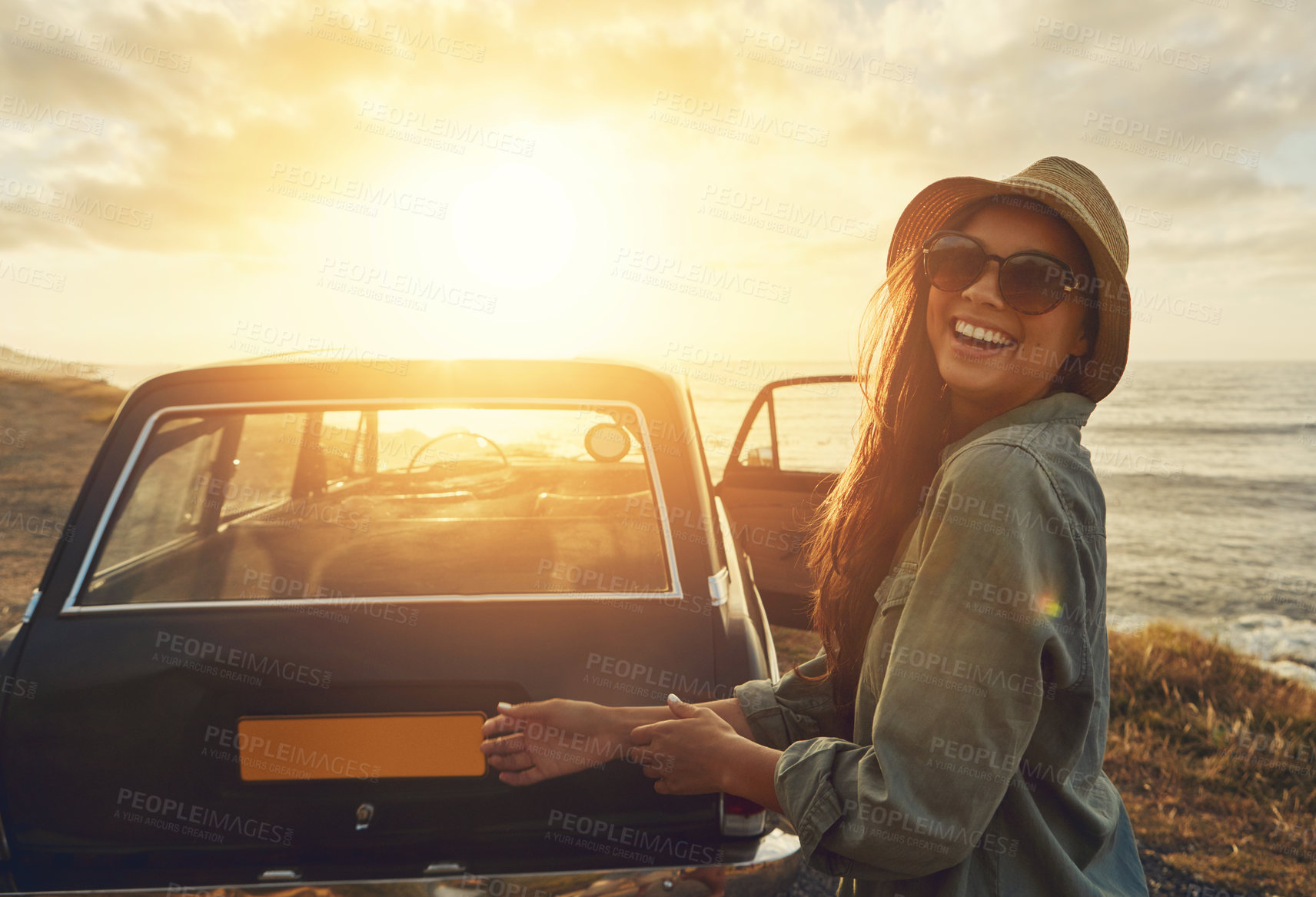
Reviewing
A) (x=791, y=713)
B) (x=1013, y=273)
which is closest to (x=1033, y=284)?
(x=1013, y=273)

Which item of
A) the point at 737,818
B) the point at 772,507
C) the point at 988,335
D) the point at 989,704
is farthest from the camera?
the point at 772,507

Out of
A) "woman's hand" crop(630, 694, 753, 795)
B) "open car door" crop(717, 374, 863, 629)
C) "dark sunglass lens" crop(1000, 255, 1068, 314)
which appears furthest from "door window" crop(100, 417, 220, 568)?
"open car door" crop(717, 374, 863, 629)

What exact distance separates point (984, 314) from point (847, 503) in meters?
0.41

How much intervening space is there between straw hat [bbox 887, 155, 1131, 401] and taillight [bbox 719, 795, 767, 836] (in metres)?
1.37

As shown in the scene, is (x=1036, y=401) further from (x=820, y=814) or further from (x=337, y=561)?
(x=337, y=561)

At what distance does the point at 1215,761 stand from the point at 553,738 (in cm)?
445

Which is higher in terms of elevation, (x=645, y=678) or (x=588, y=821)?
(x=645, y=678)

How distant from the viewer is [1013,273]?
1.20m

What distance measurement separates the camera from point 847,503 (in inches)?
56.9

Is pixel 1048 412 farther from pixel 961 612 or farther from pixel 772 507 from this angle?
pixel 772 507

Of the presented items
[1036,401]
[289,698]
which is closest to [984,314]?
[1036,401]

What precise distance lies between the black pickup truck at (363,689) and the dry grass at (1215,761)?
8.64 ft

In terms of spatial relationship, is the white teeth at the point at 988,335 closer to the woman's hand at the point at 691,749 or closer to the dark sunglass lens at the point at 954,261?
the dark sunglass lens at the point at 954,261

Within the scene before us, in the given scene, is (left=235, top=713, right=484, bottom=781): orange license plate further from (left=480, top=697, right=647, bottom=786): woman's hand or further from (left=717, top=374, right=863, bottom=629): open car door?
(left=717, top=374, right=863, bottom=629): open car door
